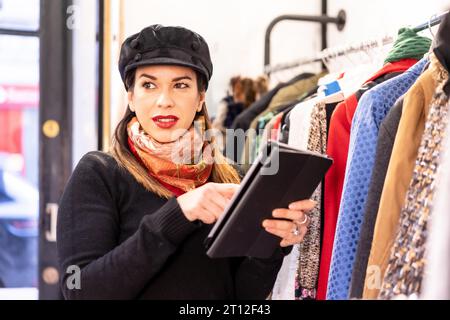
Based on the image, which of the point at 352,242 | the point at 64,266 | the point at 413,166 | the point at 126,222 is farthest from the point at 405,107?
the point at 64,266

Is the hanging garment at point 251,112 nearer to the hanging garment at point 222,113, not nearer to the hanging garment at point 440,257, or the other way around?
the hanging garment at point 222,113

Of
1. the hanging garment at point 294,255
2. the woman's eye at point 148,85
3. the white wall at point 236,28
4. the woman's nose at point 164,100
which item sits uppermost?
the white wall at point 236,28

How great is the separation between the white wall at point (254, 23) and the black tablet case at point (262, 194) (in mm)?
1012

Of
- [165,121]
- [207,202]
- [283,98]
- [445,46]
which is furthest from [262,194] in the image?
[283,98]

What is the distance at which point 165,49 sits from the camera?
2.68ft

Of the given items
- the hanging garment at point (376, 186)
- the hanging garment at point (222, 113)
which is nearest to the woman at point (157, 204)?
the hanging garment at point (376, 186)

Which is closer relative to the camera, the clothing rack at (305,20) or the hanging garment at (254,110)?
the hanging garment at (254,110)

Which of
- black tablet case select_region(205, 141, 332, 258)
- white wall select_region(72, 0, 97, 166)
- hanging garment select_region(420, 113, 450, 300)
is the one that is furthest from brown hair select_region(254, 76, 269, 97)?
hanging garment select_region(420, 113, 450, 300)

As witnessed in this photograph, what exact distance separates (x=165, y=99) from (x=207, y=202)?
0.58ft

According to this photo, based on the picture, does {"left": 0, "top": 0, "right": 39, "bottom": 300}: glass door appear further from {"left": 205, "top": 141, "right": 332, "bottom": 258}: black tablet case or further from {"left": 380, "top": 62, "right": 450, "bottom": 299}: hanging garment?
{"left": 380, "top": 62, "right": 450, "bottom": 299}: hanging garment

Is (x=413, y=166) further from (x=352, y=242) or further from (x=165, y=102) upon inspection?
(x=165, y=102)

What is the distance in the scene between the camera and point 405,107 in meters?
0.84

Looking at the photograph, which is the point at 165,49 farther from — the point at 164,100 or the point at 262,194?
the point at 262,194

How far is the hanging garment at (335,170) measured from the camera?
1.13m
